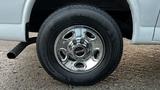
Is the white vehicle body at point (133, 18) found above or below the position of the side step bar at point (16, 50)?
above

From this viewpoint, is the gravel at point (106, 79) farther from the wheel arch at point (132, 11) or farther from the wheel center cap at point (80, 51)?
the wheel arch at point (132, 11)

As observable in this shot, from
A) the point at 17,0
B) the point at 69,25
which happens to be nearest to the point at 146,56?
the point at 69,25

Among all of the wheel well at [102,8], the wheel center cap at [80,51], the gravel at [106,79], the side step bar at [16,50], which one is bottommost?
the gravel at [106,79]

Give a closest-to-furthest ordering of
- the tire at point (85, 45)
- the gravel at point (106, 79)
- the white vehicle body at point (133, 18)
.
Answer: the white vehicle body at point (133, 18), the tire at point (85, 45), the gravel at point (106, 79)

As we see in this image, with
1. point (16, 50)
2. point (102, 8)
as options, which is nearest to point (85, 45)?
point (102, 8)

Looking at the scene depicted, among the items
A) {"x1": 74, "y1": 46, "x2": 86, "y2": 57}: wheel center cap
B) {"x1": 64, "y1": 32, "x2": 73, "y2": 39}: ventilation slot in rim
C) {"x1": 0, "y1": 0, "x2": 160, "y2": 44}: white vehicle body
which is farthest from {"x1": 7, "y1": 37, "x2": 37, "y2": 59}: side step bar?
{"x1": 74, "y1": 46, "x2": 86, "y2": 57}: wheel center cap

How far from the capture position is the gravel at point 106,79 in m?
4.34

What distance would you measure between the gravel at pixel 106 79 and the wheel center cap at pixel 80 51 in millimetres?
391

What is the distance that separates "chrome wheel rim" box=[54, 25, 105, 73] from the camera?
13.8ft

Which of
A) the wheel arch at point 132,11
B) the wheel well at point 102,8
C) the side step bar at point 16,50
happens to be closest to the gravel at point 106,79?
the side step bar at point 16,50

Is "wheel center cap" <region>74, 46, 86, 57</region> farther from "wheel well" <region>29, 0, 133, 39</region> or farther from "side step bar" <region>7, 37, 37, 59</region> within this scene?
"side step bar" <region>7, 37, 37, 59</region>

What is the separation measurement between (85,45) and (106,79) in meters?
0.59

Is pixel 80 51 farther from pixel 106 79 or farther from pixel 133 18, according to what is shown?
pixel 133 18

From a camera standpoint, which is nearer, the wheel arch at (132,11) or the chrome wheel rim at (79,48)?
the wheel arch at (132,11)
